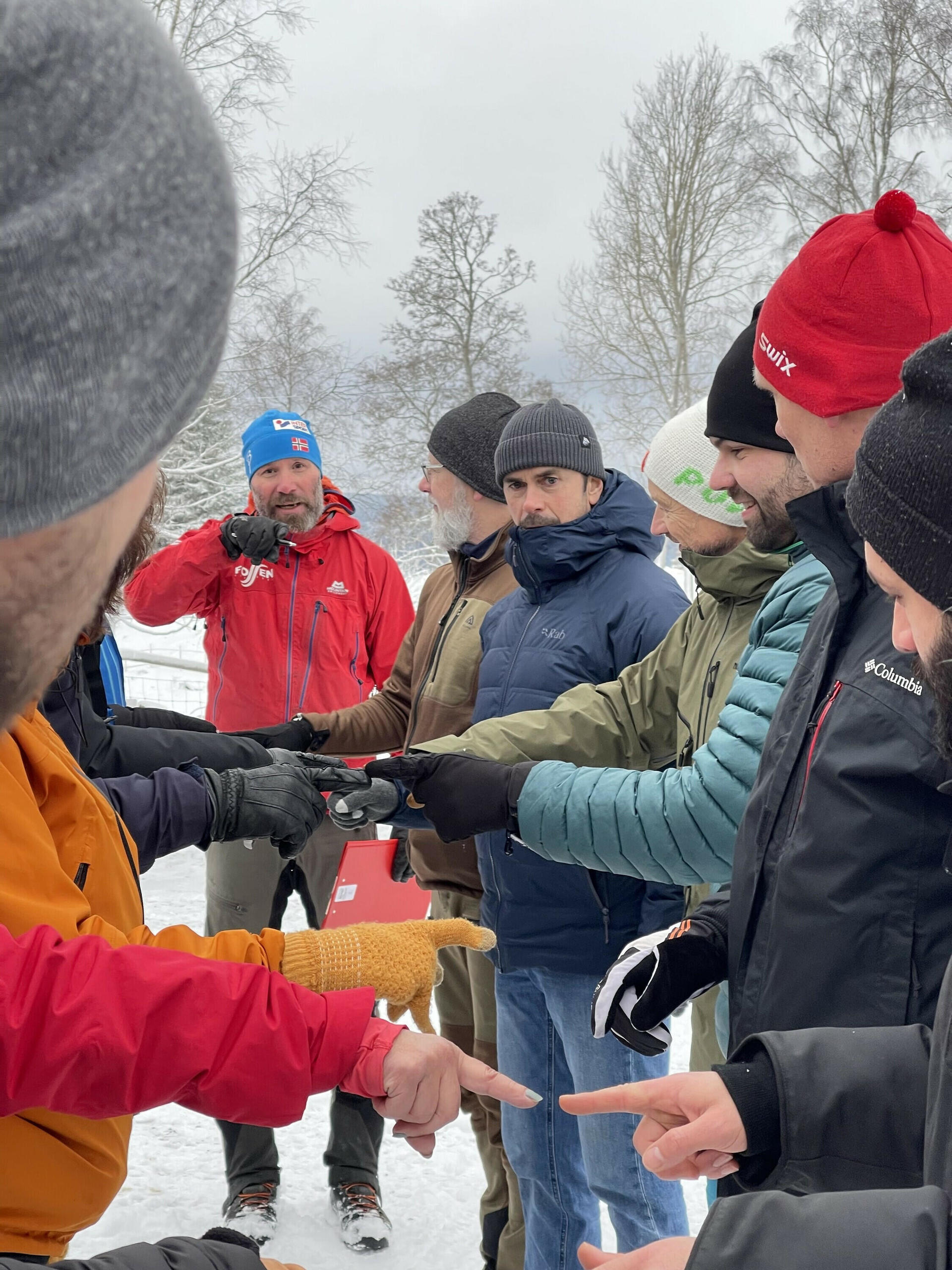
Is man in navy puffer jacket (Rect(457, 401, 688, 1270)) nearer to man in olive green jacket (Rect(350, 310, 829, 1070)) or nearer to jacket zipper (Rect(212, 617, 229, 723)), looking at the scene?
man in olive green jacket (Rect(350, 310, 829, 1070))

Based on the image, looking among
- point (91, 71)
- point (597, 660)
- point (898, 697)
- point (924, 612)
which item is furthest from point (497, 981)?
point (91, 71)

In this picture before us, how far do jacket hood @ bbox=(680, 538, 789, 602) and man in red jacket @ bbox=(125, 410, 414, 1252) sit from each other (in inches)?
81.0

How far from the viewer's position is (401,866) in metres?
3.02

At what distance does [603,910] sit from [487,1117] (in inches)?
41.4

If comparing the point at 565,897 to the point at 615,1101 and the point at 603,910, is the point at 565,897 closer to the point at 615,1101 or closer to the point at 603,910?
the point at 603,910

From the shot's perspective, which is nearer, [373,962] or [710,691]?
[373,962]

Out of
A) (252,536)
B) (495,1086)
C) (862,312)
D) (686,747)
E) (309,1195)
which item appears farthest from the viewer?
(252,536)

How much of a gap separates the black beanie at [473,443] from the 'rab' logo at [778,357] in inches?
67.3

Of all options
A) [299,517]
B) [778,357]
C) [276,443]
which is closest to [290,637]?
[299,517]

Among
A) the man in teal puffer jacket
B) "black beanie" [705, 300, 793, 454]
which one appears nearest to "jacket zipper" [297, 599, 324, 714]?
the man in teal puffer jacket

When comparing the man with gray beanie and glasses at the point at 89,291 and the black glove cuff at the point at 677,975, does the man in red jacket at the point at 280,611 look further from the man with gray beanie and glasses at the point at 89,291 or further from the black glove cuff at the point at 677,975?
the man with gray beanie and glasses at the point at 89,291

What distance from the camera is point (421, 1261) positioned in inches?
126

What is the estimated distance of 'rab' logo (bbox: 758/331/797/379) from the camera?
189 cm

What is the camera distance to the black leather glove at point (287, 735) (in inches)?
132
